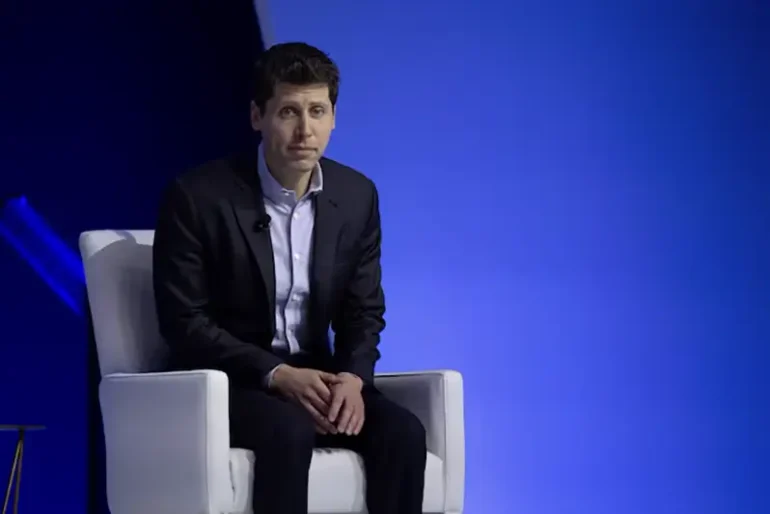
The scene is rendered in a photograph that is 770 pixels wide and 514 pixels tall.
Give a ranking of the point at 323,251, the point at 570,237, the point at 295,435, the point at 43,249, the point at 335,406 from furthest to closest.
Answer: the point at 43,249
the point at 570,237
the point at 323,251
the point at 335,406
the point at 295,435

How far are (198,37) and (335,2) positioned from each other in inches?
29.5

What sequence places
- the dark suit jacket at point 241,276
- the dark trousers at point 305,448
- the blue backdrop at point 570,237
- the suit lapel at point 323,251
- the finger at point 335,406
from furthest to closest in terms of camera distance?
1. the blue backdrop at point 570,237
2. the suit lapel at point 323,251
3. the dark suit jacket at point 241,276
4. the finger at point 335,406
5. the dark trousers at point 305,448

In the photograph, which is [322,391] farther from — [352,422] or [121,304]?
[121,304]

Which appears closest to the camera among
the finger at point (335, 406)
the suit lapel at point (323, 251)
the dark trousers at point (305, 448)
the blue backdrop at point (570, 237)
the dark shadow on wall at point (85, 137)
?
the dark trousers at point (305, 448)

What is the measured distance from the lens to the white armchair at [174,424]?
2072 mm

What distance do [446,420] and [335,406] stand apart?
0.97 ft

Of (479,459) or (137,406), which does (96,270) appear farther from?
(479,459)

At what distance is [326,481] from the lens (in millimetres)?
2162

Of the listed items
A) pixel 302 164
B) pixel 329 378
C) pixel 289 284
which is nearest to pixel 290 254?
pixel 289 284

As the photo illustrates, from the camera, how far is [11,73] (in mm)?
3691

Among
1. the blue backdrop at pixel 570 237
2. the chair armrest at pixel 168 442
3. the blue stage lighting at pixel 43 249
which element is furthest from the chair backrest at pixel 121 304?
the blue stage lighting at pixel 43 249

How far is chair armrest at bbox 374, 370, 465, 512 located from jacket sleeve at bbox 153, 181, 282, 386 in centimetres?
34

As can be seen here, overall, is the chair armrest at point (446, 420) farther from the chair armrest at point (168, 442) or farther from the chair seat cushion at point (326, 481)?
the chair armrest at point (168, 442)

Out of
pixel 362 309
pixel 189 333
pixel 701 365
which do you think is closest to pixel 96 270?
pixel 189 333
